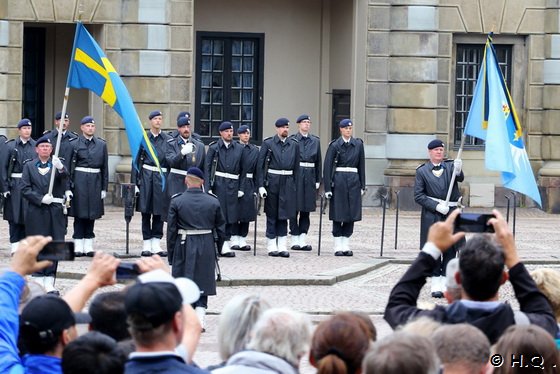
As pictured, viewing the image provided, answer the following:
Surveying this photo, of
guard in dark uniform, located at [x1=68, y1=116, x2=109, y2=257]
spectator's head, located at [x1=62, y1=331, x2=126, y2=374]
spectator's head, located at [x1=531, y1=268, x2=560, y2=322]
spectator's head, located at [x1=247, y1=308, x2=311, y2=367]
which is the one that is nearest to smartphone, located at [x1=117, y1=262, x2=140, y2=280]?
spectator's head, located at [x1=247, y1=308, x2=311, y2=367]

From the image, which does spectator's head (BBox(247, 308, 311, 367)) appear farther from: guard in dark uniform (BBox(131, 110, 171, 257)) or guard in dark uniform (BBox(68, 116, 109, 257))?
guard in dark uniform (BBox(131, 110, 171, 257))

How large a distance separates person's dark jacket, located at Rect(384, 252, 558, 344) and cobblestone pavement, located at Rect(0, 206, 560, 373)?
5.05m

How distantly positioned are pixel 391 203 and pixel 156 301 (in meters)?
21.5

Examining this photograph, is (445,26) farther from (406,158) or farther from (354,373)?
(354,373)

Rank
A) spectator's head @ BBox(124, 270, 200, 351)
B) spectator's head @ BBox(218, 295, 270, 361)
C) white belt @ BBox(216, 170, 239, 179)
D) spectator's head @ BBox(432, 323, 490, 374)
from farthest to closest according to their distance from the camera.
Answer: white belt @ BBox(216, 170, 239, 179), spectator's head @ BBox(218, 295, 270, 361), spectator's head @ BBox(432, 323, 490, 374), spectator's head @ BBox(124, 270, 200, 351)

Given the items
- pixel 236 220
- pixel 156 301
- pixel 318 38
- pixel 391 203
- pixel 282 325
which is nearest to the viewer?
pixel 156 301

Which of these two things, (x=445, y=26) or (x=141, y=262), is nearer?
(x=141, y=262)

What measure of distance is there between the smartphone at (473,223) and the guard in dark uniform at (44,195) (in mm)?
10103

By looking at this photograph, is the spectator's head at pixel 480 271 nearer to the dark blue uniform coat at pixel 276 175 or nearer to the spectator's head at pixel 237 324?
the spectator's head at pixel 237 324

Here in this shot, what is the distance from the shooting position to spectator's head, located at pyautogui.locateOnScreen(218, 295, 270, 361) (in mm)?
6852

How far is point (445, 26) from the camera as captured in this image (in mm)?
27984

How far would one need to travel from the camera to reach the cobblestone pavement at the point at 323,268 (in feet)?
53.5

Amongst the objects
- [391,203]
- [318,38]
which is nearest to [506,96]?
[391,203]

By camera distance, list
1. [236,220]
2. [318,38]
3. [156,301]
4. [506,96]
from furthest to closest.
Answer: [318,38] → [236,220] → [506,96] → [156,301]
